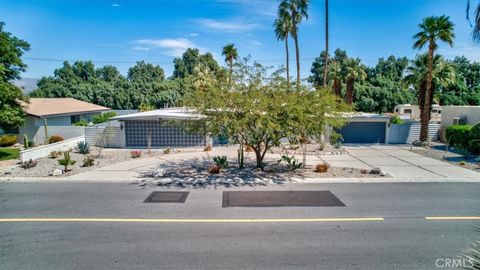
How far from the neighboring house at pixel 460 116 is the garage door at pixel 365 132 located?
206 inches

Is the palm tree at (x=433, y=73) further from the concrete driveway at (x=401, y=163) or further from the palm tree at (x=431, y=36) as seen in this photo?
the concrete driveway at (x=401, y=163)

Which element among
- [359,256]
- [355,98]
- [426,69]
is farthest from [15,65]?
[355,98]

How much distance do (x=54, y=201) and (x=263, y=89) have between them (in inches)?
355

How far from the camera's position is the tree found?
37.1 feet

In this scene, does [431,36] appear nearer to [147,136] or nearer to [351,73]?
[351,73]

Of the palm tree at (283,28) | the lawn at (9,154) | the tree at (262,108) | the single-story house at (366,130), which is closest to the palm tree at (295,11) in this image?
the palm tree at (283,28)

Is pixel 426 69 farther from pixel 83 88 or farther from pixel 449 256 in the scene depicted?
pixel 83 88

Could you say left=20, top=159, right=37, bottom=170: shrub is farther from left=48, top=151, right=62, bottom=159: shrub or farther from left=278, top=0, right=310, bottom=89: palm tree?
left=278, top=0, right=310, bottom=89: palm tree

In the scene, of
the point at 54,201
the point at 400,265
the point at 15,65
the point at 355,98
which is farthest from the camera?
the point at 355,98

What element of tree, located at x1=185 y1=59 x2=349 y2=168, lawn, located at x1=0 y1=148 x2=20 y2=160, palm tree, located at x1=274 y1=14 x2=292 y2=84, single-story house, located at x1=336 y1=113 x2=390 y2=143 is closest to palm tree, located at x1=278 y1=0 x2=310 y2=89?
palm tree, located at x1=274 y1=14 x2=292 y2=84

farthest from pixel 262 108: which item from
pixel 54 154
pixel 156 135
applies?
pixel 54 154

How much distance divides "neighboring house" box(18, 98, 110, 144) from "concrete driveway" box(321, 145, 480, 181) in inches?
799

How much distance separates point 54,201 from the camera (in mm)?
9641

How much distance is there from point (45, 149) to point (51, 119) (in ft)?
27.2
